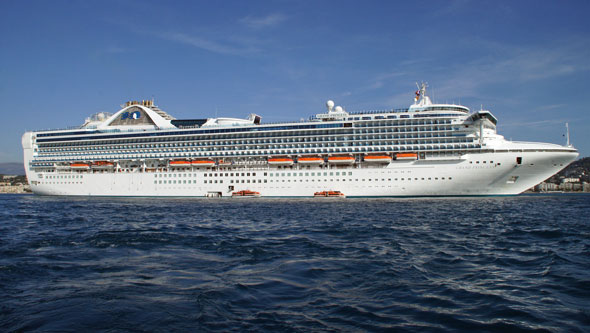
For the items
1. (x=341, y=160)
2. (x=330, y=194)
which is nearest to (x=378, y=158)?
(x=341, y=160)

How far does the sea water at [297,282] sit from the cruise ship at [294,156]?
29489 millimetres

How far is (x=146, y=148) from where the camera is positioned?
5966 cm

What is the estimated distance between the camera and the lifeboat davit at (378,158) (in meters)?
46.9

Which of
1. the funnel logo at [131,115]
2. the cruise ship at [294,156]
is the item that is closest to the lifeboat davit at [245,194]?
the cruise ship at [294,156]

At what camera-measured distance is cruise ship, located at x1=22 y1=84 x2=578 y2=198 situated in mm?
43812

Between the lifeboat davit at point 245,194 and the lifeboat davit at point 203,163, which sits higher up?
the lifeboat davit at point 203,163

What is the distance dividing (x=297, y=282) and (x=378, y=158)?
40.0m

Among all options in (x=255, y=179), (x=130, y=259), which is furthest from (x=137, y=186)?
(x=130, y=259)

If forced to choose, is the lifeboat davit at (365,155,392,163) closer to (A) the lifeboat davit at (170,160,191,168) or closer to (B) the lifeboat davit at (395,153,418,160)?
(B) the lifeboat davit at (395,153,418,160)

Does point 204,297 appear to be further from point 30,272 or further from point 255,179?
point 255,179

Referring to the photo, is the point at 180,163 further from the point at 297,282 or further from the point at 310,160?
the point at 297,282

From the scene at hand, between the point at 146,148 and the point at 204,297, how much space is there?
2242 inches

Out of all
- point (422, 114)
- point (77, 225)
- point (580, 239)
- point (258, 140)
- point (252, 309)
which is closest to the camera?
point (252, 309)

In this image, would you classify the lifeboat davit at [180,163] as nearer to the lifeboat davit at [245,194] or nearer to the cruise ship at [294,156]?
the cruise ship at [294,156]
